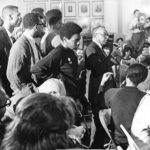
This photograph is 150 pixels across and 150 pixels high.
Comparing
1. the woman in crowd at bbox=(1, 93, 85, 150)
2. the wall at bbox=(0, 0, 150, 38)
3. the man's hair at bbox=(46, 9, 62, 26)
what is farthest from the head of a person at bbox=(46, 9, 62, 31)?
the woman in crowd at bbox=(1, 93, 85, 150)

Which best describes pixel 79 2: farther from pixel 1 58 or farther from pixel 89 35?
pixel 1 58

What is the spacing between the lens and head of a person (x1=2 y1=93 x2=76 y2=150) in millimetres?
1353

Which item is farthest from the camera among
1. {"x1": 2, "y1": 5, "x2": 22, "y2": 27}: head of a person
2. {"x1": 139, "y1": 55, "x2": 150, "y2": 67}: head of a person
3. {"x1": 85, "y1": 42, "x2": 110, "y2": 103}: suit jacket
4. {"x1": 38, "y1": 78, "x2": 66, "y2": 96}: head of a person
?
{"x1": 139, "y1": 55, "x2": 150, "y2": 67}: head of a person

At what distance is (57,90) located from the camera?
9.23 feet

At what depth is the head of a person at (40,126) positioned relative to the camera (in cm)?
135

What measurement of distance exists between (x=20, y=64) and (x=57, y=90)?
779 millimetres

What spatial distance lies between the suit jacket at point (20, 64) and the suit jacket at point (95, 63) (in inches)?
40.6

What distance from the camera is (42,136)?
135cm

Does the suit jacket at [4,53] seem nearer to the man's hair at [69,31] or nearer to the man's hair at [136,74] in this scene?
the man's hair at [69,31]

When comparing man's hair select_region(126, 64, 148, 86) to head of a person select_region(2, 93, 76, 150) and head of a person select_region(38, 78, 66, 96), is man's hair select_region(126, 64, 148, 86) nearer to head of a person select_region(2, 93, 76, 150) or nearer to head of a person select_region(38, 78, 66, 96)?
head of a person select_region(38, 78, 66, 96)

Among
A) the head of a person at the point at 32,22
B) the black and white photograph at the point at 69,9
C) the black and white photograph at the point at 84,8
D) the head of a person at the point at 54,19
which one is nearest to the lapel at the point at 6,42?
the head of a person at the point at 32,22

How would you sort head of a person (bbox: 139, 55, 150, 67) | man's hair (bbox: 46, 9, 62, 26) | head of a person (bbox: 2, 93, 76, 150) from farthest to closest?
1. head of a person (bbox: 139, 55, 150, 67)
2. man's hair (bbox: 46, 9, 62, 26)
3. head of a person (bbox: 2, 93, 76, 150)

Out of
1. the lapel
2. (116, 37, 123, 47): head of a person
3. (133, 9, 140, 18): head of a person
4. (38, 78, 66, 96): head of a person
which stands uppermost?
(133, 9, 140, 18): head of a person

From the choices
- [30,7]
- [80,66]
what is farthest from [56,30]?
[30,7]
